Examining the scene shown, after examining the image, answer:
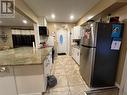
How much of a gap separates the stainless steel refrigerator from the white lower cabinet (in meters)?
1.21

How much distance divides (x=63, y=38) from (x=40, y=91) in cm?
469

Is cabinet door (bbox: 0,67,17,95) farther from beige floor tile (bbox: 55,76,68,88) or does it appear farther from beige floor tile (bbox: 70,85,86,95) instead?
beige floor tile (bbox: 70,85,86,95)

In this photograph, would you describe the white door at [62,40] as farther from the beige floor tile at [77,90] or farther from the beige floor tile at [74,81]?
the beige floor tile at [77,90]

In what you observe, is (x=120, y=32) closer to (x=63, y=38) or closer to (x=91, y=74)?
(x=91, y=74)

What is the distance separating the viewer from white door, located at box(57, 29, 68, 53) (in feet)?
19.9

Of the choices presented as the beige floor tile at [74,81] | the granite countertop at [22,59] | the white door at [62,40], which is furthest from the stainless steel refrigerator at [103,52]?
the white door at [62,40]

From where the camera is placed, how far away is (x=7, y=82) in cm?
158

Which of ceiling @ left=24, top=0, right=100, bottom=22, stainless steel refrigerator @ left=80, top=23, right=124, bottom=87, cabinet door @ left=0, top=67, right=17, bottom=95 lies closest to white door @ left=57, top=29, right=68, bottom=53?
ceiling @ left=24, top=0, right=100, bottom=22

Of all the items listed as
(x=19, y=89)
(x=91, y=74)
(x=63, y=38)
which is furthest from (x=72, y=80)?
(x=63, y=38)

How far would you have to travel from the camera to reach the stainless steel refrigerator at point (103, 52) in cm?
185

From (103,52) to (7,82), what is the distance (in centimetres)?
216

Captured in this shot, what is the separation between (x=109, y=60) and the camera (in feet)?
6.63

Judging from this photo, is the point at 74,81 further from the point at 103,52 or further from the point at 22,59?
the point at 22,59

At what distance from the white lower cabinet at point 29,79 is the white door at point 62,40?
453 centimetres
